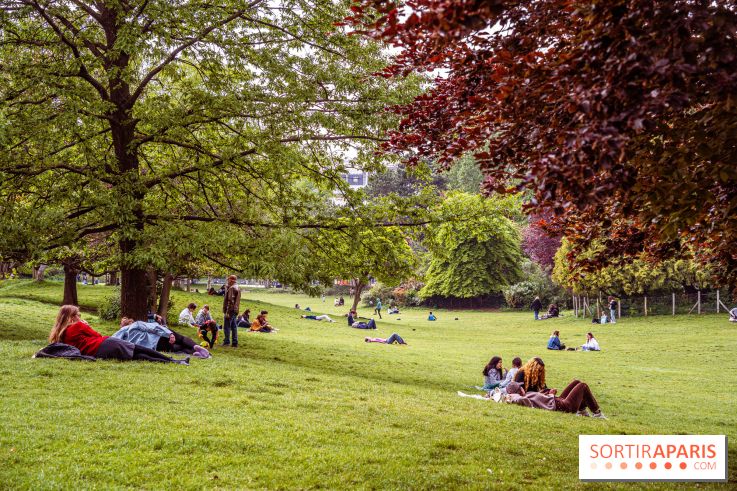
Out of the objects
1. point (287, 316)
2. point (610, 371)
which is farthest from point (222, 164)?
point (287, 316)

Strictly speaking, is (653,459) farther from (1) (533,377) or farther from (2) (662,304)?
(2) (662,304)

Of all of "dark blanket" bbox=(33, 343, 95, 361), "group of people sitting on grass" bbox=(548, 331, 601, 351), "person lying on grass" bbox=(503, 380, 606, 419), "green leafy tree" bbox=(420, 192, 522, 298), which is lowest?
"group of people sitting on grass" bbox=(548, 331, 601, 351)

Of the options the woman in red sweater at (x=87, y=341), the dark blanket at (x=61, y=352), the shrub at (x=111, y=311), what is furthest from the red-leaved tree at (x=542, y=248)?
the dark blanket at (x=61, y=352)

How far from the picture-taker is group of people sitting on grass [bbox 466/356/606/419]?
11475 millimetres

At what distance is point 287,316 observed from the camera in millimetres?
36500

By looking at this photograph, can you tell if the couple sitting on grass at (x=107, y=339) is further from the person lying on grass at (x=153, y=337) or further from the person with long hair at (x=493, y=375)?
the person with long hair at (x=493, y=375)

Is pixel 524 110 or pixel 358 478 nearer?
pixel 524 110

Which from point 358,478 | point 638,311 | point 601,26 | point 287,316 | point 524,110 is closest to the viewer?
point 601,26

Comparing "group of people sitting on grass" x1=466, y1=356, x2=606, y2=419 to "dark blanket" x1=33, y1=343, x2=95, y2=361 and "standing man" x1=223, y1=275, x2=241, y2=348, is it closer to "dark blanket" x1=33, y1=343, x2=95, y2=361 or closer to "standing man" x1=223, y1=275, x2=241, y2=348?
"standing man" x1=223, y1=275, x2=241, y2=348

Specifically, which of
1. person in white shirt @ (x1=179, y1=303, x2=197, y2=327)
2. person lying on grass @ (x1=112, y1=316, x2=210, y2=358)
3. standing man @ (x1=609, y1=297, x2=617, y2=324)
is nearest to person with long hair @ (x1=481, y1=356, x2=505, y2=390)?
person lying on grass @ (x1=112, y1=316, x2=210, y2=358)

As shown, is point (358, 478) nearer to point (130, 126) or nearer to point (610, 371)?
point (130, 126)

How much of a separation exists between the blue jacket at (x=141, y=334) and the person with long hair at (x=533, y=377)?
27.1ft

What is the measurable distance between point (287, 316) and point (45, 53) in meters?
23.6

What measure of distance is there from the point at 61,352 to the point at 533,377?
983cm
